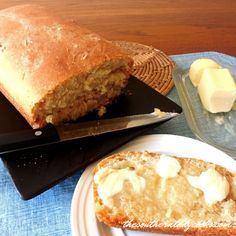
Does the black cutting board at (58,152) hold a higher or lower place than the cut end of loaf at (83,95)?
lower

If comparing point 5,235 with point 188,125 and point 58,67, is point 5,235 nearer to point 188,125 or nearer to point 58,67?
point 58,67

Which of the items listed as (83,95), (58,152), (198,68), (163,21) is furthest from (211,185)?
(163,21)

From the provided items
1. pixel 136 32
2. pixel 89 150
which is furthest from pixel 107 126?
pixel 136 32

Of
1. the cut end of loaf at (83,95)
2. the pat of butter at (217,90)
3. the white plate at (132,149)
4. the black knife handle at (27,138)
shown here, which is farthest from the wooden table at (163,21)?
the black knife handle at (27,138)

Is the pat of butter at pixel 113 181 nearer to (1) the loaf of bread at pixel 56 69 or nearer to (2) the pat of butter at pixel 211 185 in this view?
(2) the pat of butter at pixel 211 185

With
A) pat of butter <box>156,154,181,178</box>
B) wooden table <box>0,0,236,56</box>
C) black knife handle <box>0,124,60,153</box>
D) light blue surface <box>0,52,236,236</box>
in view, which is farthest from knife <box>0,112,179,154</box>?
wooden table <box>0,0,236,56</box>

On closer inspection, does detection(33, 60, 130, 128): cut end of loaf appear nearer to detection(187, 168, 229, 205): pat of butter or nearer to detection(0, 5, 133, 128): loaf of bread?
detection(0, 5, 133, 128): loaf of bread

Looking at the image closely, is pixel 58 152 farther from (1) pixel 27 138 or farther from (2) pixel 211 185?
(2) pixel 211 185

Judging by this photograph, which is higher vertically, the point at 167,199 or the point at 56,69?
the point at 56,69
